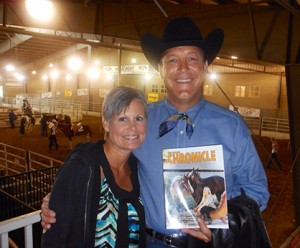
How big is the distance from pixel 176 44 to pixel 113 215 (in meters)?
1.23

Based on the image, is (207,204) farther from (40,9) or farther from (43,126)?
(43,126)

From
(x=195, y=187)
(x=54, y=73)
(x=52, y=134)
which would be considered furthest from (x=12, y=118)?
(x=195, y=187)

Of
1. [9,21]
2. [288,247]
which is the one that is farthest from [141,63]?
[288,247]

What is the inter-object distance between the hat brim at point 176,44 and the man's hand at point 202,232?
3.81 ft

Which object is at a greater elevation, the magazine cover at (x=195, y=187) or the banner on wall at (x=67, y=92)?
the banner on wall at (x=67, y=92)

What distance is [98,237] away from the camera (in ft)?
5.97

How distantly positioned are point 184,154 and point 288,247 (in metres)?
2.53

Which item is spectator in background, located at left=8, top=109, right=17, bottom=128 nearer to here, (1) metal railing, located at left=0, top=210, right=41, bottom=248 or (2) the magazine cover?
(1) metal railing, located at left=0, top=210, right=41, bottom=248

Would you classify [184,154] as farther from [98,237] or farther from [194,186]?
[98,237]

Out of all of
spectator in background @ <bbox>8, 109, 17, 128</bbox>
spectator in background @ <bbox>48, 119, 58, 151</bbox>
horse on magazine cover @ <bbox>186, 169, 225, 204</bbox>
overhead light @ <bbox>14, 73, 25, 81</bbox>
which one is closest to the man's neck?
horse on magazine cover @ <bbox>186, 169, 225, 204</bbox>

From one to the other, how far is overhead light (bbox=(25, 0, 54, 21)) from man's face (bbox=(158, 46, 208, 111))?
22.4 feet

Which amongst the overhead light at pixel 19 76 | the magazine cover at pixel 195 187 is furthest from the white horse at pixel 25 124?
the magazine cover at pixel 195 187

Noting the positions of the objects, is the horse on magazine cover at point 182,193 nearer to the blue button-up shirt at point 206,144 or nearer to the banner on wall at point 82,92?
the blue button-up shirt at point 206,144

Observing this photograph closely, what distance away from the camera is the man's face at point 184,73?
1.98 metres
